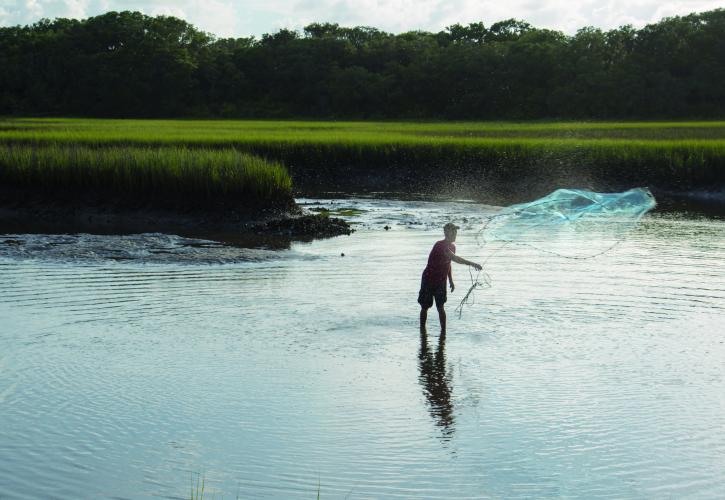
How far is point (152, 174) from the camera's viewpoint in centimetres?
2381

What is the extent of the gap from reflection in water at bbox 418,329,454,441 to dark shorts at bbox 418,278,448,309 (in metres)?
0.38

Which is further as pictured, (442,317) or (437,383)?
(442,317)

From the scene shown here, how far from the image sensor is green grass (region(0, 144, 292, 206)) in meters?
23.4

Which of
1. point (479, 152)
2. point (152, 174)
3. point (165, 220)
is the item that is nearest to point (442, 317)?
point (165, 220)

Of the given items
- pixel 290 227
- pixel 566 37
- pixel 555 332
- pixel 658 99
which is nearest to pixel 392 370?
pixel 555 332

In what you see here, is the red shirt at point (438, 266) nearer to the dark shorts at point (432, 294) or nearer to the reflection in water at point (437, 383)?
the dark shorts at point (432, 294)

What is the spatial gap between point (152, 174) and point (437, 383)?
15682 millimetres

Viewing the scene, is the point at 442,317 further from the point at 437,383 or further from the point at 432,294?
the point at 437,383

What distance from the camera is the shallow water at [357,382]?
7.35m

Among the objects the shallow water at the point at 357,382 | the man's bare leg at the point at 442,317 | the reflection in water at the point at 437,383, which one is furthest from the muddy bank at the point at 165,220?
the reflection in water at the point at 437,383

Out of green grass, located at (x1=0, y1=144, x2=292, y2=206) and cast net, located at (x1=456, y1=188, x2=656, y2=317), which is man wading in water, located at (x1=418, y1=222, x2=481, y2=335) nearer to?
cast net, located at (x1=456, y1=188, x2=656, y2=317)

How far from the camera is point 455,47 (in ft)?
251

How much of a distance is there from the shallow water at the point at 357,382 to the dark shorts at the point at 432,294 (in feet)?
1.28

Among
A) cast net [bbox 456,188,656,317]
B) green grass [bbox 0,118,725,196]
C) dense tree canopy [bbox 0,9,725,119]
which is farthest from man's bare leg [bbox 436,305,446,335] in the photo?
dense tree canopy [bbox 0,9,725,119]
